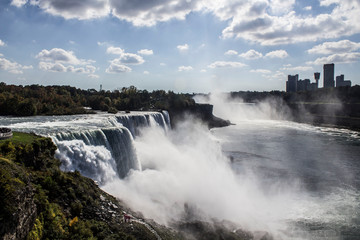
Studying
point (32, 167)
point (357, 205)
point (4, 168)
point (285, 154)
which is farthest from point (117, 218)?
point (285, 154)

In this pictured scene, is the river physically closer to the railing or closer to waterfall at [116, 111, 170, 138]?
waterfall at [116, 111, 170, 138]

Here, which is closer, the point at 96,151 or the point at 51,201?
the point at 51,201

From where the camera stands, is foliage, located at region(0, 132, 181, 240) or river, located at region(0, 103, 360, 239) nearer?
foliage, located at region(0, 132, 181, 240)

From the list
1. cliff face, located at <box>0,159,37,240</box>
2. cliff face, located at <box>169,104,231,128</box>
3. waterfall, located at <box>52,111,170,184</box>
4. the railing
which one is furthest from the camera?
cliff face, located at <box>169,104,231,128</box>

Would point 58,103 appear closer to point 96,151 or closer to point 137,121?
point 137,121

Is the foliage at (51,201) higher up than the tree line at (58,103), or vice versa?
the tree line at (58,103)

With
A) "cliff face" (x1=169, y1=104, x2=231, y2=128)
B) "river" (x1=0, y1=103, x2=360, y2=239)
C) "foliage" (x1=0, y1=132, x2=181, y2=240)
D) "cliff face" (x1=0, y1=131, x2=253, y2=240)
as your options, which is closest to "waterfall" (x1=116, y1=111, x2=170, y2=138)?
"river" (x1=0, y1=103, x2=360, y2=239)

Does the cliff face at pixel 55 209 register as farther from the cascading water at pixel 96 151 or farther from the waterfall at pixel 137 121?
the waterfall at pixel 137 121

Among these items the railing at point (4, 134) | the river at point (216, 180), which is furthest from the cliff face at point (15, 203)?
the river at point (216, 180)

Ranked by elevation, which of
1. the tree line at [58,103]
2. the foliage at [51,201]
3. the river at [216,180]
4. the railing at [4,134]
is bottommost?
the river at [216,180]

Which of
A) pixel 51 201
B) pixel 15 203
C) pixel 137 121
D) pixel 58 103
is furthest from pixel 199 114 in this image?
pixel 15 203

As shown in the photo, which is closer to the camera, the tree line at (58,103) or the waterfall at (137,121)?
the waterfall at (137,121)

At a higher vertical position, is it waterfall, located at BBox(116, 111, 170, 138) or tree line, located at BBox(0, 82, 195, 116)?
tree line, located at BBox(0, 82, 195, 116)

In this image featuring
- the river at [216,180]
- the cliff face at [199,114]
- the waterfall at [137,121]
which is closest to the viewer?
the river at [216,180]
